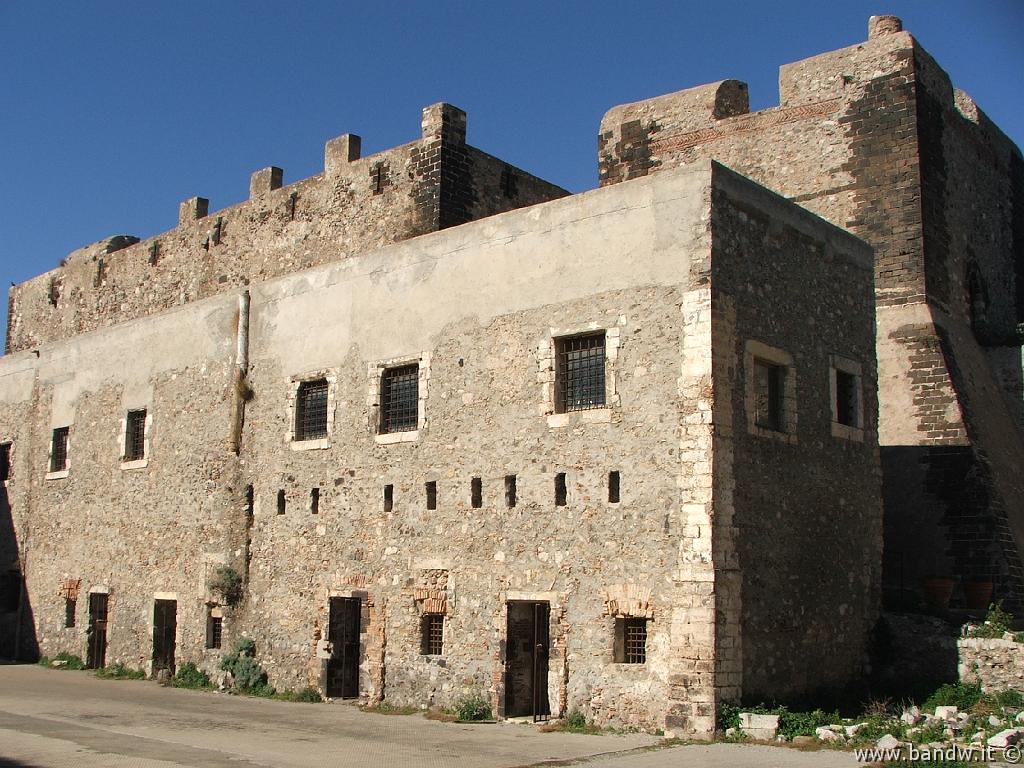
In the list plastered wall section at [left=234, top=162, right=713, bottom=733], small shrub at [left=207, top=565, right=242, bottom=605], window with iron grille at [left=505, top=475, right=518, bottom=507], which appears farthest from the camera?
small shrub at [left=207, top=565, right=242, bottom=605]

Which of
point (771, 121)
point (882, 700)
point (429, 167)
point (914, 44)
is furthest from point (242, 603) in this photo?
point (914, 44)

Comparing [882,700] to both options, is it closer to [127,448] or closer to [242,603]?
[242,603]

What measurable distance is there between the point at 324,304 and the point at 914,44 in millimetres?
10926

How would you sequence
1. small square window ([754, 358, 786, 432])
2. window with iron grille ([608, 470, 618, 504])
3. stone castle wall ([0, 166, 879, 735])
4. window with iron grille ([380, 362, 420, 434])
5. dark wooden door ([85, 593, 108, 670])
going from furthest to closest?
dark wooden door ([85, 593, 108, 670]) < window with iron grille ([380, 362, 420, 434]) < small square window ([754, 358, 786, 432]) < window with iron grille ([608, 470, 618, 504]) < stone castle wall ([0, 166, 879, 735])

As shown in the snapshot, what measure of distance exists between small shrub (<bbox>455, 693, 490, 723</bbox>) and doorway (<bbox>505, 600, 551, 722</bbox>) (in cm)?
30

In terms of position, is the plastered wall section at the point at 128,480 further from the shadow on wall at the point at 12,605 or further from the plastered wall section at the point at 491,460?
the plastered wall section at the point at 491,460

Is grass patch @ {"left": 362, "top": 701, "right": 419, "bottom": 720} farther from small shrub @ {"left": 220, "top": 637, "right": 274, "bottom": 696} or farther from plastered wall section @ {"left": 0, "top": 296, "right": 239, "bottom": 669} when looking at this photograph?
plastered wall section @ {"left": 0, "top": 296, "right": 239, "bottom": 669}

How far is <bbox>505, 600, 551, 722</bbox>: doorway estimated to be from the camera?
45.7 ft

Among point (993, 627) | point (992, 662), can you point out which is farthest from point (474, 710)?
point (993, 627)

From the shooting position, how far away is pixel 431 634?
592 inches

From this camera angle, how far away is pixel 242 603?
57.9 feet

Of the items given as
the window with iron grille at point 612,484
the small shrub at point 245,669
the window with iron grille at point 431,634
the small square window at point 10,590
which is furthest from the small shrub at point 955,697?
the small square window at point 10,590

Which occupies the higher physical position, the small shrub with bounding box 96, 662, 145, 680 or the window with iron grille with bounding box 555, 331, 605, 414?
the window with iron grille with bounding box 555, 331, 605, 414

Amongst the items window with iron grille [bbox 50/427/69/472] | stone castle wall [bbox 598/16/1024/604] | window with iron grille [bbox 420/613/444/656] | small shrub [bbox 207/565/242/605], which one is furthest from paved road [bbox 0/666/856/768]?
window with iron grille [bbox 50/427/69/472]
